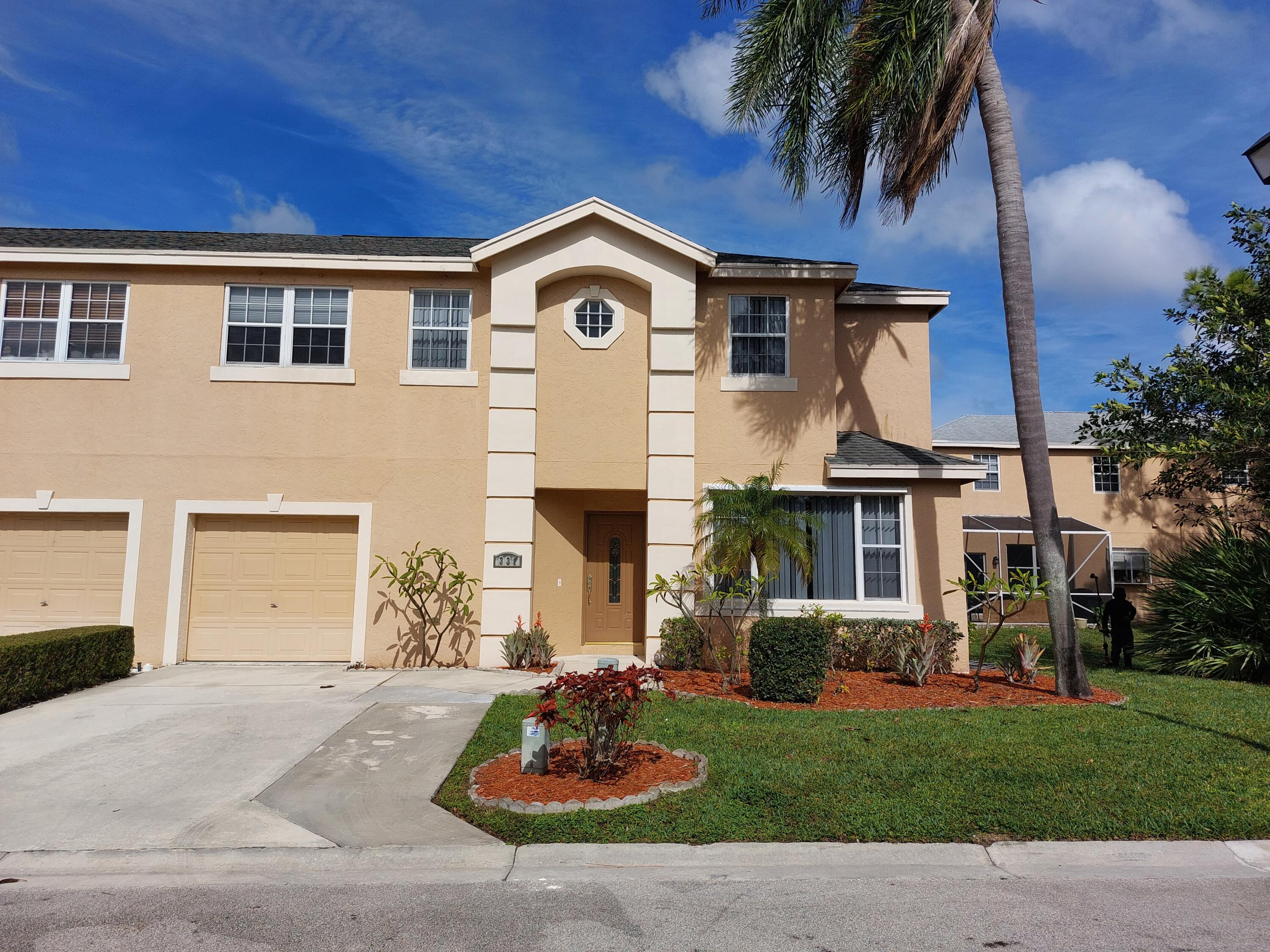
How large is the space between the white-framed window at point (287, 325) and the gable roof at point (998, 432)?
20585 millimetres

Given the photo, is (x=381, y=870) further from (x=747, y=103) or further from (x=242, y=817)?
(x=747, y=103)

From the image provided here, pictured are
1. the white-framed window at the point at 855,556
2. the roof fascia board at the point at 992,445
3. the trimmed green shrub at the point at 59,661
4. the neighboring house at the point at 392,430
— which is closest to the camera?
the trimmed green shrub at the point at 59,661

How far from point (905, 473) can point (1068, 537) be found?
52.3ft

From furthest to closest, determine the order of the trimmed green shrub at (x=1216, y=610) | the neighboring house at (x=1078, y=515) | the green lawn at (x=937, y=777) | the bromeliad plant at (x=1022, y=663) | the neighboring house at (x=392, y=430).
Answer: the neighboring house at (x=1078, y=515)
the neighboring house at (x=392, y=430)
the trimmed green shrub at (x=1216, y=610)
the bromeliad plant at (x=1022, y=663)
the green lawn at (x=937, y=777)

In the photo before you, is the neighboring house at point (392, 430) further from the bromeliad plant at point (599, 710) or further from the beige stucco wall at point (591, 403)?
the bromeliad plant at point (599, 710)

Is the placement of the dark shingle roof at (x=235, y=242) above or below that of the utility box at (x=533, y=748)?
above

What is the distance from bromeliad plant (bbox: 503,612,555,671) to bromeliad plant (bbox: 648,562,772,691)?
190 centimetres

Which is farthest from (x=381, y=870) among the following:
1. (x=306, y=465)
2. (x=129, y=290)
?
(x=129, y=290)

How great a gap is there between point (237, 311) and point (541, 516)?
20.0ft

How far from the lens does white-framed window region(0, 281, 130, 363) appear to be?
1312 centimetres

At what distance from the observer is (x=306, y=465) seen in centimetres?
1300

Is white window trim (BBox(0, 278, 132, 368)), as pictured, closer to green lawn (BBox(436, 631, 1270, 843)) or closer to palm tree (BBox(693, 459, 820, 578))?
green lawn (BBox(436, 631, 1270, 843))

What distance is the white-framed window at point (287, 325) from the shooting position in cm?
1325

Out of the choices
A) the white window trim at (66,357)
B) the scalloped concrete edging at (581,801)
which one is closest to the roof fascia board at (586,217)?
the white window trim at (66,357)
